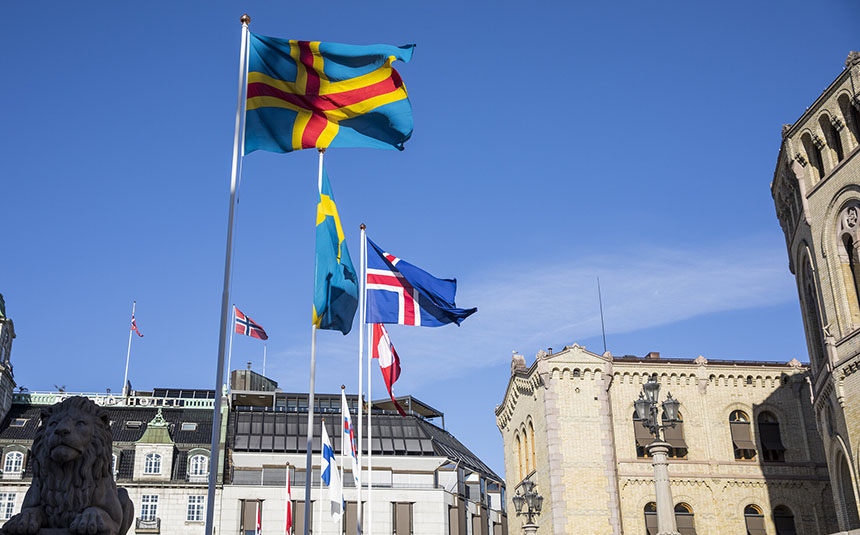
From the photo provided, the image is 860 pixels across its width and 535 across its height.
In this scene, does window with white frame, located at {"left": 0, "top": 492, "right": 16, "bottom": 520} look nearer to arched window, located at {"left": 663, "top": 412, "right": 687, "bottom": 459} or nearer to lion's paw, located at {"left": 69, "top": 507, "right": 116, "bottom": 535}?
arched window, located at {"left": 663, "top": 412, "right": 687, "bottom": 459}

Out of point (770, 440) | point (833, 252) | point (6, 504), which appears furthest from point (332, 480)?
point (6, 504)

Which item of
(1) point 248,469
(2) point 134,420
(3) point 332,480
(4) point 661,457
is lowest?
(4) point 661,457

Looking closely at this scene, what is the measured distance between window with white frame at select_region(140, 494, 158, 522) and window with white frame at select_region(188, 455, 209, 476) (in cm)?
282

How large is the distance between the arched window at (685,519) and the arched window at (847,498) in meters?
10.9

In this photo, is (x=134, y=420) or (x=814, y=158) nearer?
(x=814, y=158)

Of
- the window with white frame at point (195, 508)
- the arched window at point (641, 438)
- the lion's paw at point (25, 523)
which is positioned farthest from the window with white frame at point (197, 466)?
the lion's paw at point (25, 523)

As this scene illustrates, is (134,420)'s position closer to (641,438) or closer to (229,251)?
(641,438)

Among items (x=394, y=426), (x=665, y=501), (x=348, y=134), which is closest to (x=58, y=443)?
(x=348, y=134)

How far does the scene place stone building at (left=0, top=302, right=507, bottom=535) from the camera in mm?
58062

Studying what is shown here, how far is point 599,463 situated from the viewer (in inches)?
1837

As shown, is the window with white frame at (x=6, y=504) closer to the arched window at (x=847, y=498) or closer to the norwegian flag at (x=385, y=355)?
the norwegian flag at (x=385, y=355)

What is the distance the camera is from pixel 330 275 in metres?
20.8

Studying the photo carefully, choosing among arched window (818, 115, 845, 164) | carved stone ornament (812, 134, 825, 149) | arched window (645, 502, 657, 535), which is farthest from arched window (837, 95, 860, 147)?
arched window (645, 502, 657, 535)

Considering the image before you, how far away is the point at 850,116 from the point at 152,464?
47.5 meters
